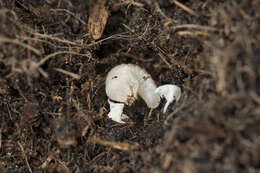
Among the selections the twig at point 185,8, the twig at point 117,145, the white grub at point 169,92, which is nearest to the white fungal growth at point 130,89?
the white grub at point 169,92

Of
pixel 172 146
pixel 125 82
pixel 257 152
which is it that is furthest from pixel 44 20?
pixel 257 152

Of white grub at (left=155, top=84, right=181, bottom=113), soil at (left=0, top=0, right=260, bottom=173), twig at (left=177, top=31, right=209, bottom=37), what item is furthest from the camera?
white grub at (left=155, top=84, right=181, bottom=113)

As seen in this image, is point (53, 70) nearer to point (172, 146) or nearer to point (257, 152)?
point (172, 146)

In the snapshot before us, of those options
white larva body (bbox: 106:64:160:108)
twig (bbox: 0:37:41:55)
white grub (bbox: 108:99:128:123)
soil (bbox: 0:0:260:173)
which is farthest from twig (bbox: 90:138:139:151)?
twig (bbox: 0:37:41:55)

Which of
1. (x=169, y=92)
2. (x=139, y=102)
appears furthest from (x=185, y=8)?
(x=139, y=102)

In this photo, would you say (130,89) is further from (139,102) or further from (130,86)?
(139,102)

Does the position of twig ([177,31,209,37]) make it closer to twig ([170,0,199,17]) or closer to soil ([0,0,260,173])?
soil ([0,0,260,173])
